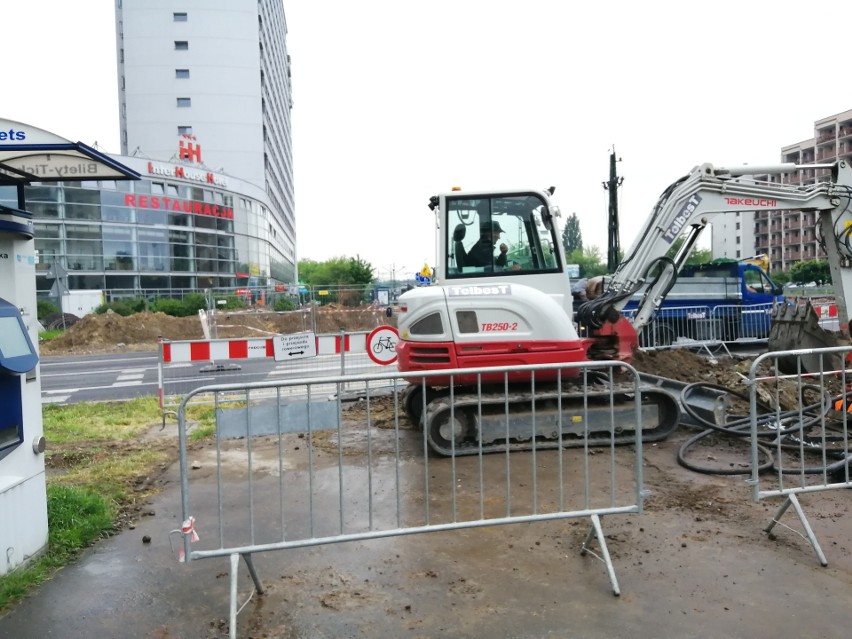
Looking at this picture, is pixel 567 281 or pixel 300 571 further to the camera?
pixel 567 281

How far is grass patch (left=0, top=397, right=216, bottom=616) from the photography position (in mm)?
4574

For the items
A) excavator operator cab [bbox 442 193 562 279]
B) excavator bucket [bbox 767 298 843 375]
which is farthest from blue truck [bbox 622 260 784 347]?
excavator operator cab [bbox 442 193 562 279]

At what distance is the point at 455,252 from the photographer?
7.70m

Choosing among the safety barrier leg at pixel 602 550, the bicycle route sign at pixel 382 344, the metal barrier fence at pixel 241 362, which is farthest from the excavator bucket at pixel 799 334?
the safety barrier leg at pixel 602 550

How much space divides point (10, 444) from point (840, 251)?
10545 mm

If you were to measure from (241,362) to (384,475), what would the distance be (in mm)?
11018

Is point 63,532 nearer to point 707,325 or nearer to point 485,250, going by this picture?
point 485,250

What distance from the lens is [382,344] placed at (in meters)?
10.2

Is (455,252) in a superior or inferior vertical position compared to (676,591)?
superior

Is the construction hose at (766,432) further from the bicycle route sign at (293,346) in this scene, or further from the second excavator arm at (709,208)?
the bicycle route sign at (293,346)

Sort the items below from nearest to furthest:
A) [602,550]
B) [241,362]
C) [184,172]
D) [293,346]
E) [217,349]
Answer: [602,550] < [217,349] < [293,346] < [241,362] < [184,172]

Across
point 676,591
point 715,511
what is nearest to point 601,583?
point 676,591

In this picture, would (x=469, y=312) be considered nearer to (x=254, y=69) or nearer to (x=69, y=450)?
(x=69, y=450)

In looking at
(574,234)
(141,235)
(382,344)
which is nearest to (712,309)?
(382,344)
